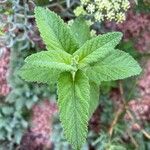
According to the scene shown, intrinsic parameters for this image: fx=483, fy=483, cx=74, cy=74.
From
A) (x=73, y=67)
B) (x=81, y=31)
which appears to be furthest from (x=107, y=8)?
(x=73, y=67)

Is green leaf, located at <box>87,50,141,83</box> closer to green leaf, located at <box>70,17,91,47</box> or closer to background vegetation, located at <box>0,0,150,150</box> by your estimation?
green leaf, located at <box>70,17,91,47</box>

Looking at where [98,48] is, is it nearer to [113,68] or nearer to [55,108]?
[113,68]

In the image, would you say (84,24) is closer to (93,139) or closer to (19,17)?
(19,17)

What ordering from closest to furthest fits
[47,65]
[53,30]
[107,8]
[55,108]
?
1. [47,65]
2. [53,30]
3. [107,8]
4. [55,108]

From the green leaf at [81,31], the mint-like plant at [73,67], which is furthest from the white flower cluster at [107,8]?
the mint-like plant at [73,67]

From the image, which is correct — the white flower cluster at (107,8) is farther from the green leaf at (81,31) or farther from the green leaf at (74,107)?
the green leaf at (74,107)

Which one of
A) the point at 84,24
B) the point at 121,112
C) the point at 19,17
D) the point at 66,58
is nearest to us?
the point at 66,58

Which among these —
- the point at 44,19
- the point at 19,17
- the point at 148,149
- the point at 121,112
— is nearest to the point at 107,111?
the point at 121,112
